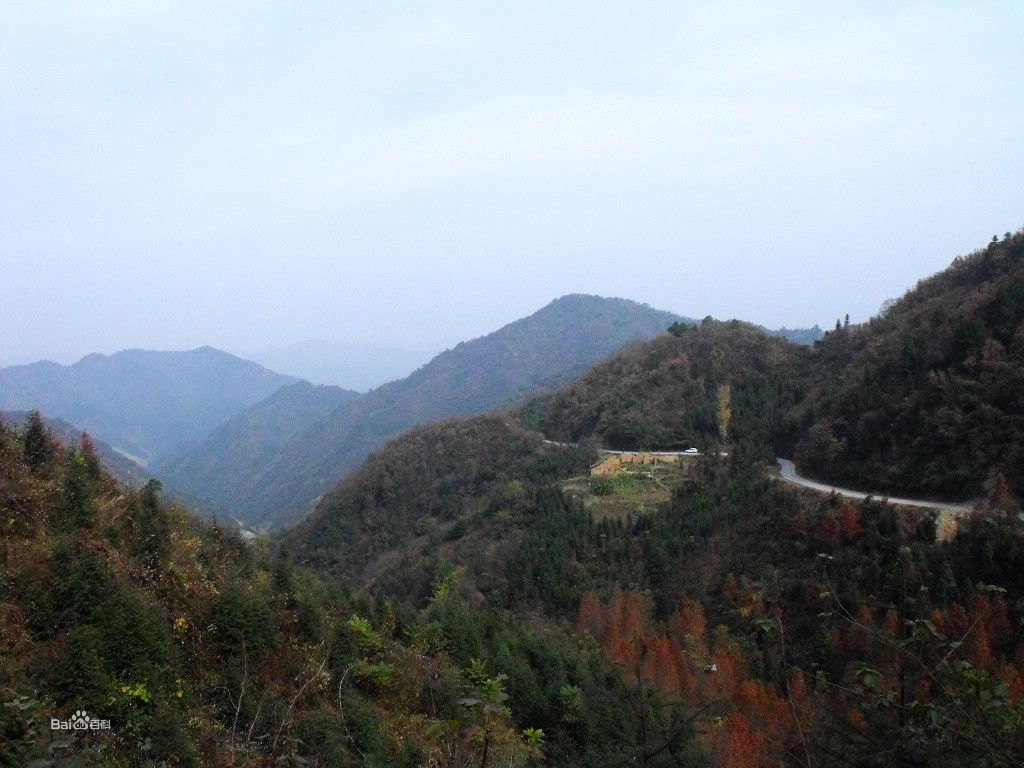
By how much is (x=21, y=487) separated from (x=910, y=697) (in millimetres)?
9582

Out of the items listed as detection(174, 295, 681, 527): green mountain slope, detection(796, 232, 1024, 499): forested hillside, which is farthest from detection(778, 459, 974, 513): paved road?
detection(174, 295, 681, 527): green mountain slope

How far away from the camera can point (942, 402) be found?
26438mm

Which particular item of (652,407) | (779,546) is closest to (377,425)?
(652,407)

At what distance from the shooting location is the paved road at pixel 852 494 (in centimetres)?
2362

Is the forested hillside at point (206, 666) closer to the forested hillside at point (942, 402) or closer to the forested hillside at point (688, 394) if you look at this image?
the forested hillside at point (942, 402)

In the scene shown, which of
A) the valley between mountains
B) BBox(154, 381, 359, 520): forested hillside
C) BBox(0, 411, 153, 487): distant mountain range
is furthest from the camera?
BBox(154, 381, 359, 520): forested hillside

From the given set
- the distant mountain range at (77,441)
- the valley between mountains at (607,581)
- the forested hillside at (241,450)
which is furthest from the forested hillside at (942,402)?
the forested hillside at (241,450)

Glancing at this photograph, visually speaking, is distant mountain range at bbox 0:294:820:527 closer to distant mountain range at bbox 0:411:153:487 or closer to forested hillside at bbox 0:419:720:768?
distant mountain range at bbox 0:411:153:487

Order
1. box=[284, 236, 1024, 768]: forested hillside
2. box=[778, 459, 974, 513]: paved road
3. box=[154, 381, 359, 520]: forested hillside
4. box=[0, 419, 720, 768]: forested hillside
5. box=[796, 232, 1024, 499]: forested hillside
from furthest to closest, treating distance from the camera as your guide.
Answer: box=[154, 381, 359, 520]: forested hillside < box=[796, 232, 1024, 499]: forested hillside < box=[778, 459, 974, 513]: paved road < box=[0, 419, 720, 768]: forested hillside < box=[284, 236, 1024, 768]: forested hillside

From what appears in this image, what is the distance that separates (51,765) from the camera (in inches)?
85.1

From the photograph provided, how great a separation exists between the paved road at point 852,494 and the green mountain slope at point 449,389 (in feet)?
249

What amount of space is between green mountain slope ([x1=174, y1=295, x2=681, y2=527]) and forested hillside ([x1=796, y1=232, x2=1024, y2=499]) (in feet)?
250

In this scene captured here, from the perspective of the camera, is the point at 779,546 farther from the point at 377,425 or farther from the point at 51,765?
the point at 377,425

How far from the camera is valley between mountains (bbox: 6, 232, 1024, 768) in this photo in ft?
14.7
